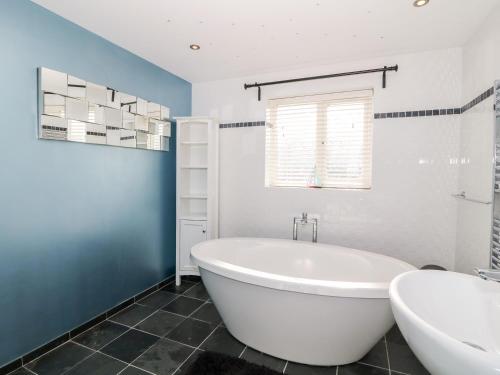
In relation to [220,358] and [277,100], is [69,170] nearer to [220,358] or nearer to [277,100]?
[220,358]

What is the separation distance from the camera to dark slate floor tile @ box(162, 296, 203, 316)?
2.51m

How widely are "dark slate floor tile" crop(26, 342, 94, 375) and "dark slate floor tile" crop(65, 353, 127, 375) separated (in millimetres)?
61

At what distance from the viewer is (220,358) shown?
6.00 ft

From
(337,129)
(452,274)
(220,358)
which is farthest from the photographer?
(337,129)

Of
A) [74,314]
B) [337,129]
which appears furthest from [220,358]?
[337,129]

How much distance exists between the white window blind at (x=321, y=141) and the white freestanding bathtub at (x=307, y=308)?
883 millimetres

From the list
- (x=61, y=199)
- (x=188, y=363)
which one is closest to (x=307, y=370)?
(x=188, y=363)

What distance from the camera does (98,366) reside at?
1.80 m

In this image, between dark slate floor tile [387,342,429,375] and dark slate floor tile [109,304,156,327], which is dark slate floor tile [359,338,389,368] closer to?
dark slate floor tile [387,342,429,375]

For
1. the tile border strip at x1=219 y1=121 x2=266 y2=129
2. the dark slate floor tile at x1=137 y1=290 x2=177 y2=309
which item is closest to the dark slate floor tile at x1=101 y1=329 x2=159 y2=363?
the dark slate floor tile at x1=137 y1=290 x2=177 y2=309

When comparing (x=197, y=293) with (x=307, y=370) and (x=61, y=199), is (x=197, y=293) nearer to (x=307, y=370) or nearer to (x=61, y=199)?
(x=307, y=370)

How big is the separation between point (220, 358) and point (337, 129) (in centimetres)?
225

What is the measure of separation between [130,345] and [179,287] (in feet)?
3.38

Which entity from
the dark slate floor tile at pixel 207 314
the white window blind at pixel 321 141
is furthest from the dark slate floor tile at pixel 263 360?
the white window blind at pixel 321 141
